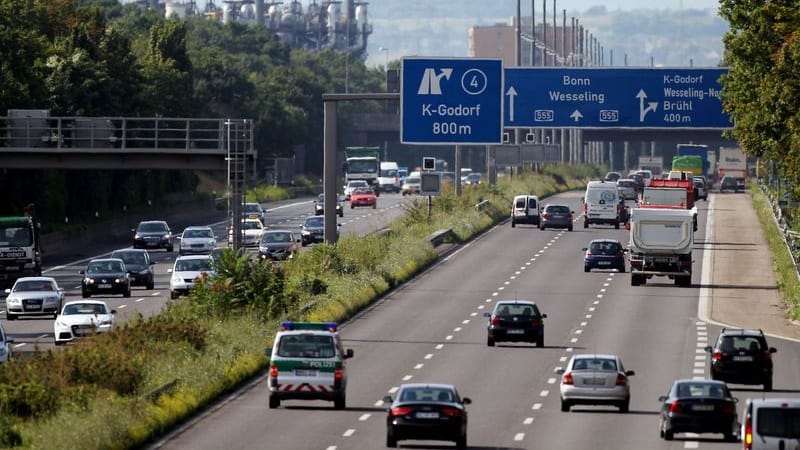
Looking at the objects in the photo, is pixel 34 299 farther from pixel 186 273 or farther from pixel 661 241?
pixel 661 241

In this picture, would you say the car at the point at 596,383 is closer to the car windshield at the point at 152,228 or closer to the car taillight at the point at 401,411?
the car taillight at the point at 401,411

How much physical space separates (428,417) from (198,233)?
5918 centimetres

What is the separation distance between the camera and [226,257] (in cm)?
5672

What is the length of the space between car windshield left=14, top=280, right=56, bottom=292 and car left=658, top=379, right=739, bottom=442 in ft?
106

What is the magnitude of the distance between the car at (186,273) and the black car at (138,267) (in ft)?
14.6

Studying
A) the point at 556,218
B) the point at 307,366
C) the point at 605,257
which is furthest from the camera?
the point at 556,218

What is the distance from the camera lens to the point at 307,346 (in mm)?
39250

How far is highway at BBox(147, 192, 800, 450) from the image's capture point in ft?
119

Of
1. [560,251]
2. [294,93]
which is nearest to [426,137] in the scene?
[560,251]

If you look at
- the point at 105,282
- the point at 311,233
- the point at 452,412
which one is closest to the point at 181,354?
the point at 452,412

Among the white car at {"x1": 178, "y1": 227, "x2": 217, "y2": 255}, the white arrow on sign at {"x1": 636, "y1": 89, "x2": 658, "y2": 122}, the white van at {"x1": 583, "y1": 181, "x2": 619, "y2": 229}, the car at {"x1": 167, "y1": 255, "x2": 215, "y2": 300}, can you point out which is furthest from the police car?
the white van at {"x1": 583, "y1": 181, "x2": 619, "y2": 229}

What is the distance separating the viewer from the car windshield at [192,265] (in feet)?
224

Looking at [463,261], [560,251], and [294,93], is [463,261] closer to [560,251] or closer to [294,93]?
[560,251]

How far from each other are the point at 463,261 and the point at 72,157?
1837 cm
